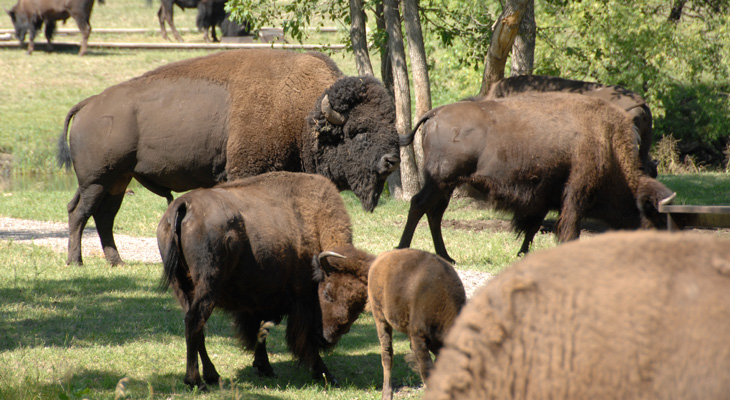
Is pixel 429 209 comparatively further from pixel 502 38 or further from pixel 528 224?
pixel 502 38

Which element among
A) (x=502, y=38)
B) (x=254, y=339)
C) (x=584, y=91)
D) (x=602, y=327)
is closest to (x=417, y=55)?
(x=502, y=38)

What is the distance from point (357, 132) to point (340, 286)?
8.29 ft

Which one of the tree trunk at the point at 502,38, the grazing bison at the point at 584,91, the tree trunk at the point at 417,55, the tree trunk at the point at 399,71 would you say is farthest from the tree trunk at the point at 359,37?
the grazing bison at the point at 584,91

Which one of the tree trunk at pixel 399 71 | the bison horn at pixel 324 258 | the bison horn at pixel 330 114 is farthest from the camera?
the tree trunk at pixel 399 71

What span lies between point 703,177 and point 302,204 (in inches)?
512

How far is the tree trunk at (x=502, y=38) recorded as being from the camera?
1130 cm

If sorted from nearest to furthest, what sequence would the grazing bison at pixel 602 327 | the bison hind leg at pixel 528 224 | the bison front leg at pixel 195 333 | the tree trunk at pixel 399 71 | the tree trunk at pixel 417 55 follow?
the grazing bison at pixel 602 327, the bison front leg at pixel 195 333, the bison hind leg at pixel 528 224, the tree trunk at pixel 417 55, the tree trunk at pixel 399 71

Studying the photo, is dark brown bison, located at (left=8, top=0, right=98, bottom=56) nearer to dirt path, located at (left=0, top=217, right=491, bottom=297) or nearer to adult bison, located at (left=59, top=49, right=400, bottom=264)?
dirt path, located at (left=0, top=217, right=491, bottom=297)

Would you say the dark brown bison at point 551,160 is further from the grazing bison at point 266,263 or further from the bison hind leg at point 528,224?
the grazing bison at point 266,263

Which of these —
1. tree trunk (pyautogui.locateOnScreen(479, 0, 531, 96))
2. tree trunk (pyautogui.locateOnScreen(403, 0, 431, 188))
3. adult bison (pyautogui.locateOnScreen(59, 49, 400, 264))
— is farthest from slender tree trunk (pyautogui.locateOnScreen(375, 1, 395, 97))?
adult bison (pyautogui.locateOnScreen(59, 49, 400, 264))

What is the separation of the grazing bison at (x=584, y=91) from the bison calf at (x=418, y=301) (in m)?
6.77

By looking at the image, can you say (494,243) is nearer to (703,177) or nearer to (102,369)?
(102,369)

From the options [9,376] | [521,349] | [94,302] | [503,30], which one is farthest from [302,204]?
[503,30]

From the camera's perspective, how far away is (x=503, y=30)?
37.9 ft
